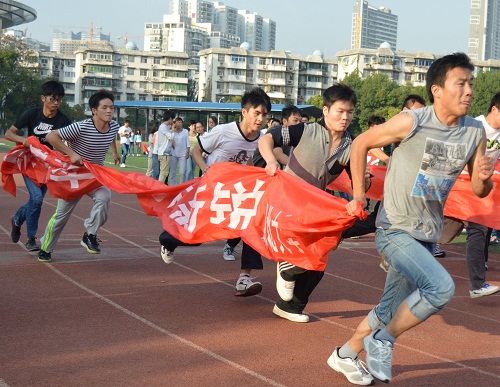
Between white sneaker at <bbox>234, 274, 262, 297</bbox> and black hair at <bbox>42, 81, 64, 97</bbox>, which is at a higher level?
black hair at <bbox>42, 81, 64, 97</bbox>

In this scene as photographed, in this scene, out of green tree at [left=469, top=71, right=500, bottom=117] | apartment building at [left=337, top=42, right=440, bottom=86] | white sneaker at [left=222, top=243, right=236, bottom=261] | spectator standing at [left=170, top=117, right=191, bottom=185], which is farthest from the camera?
apartment building at [left=337, top=42, right=440, bottom=86]

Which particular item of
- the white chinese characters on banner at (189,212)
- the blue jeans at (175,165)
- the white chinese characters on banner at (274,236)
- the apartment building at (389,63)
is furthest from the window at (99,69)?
the white chinese characters on banner at (274,236)

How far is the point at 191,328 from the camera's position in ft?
20.6

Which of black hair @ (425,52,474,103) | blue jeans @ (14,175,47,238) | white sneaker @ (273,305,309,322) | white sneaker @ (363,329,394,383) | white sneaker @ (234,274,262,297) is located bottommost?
white sneaker @ (273,305,309,322)

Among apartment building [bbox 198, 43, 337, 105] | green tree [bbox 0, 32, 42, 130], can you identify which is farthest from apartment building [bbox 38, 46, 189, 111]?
green tree [bbox 0, 32, 42, 130]

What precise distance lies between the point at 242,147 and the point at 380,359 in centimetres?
365

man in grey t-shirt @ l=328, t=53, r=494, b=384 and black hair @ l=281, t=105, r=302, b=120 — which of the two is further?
black hair @ l=281, t=105, r=302, b=120

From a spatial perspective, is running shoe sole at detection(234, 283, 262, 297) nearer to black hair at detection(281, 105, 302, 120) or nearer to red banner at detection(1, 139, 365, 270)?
red banner at detection(1, 139, 365, 270)

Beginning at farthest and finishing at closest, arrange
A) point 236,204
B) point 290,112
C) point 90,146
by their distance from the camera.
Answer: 1. point 290,112
2. point 90,146
3. point 236,204

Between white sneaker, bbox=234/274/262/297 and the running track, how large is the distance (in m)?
0.11

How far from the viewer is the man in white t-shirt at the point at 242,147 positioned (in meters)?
7.36

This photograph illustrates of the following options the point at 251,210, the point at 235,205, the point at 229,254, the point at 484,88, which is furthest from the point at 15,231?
the point at 484,88

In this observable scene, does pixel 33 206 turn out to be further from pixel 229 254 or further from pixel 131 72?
pixel 131 72

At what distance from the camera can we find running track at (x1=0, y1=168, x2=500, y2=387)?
201 inches
